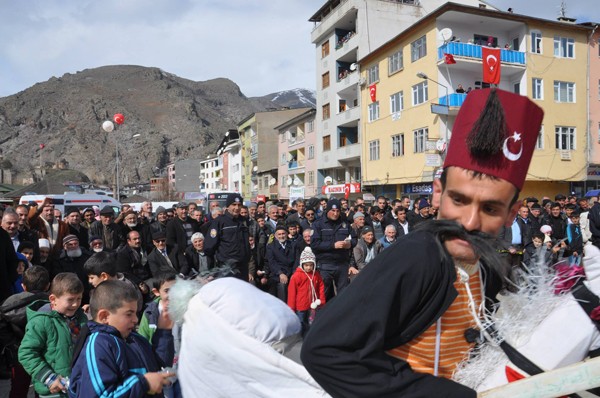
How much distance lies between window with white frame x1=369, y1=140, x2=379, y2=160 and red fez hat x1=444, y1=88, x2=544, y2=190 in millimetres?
31534

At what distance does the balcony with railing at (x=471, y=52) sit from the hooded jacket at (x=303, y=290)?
2203 centimetres

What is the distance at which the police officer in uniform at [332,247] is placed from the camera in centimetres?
791

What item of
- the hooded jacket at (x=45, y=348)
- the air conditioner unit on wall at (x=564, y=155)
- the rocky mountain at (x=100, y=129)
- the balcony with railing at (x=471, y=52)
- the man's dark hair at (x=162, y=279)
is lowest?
the hooded jacket at (x=45, y=348)

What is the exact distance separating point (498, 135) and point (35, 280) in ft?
15.7

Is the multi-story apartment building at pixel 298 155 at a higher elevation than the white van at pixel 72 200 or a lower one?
higher

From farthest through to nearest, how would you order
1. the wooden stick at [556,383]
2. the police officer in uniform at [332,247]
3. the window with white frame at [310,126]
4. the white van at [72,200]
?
the window with white frame at [310,126]
the white van at [72,200]
the police officer in uniform at [332,247]
the wooden stick at [556,383]

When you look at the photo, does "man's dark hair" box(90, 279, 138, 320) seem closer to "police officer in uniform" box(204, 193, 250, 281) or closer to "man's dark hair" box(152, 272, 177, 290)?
"man's dark hair" box(152, 272, 177, 290)

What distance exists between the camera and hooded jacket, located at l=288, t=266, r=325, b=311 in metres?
6.98

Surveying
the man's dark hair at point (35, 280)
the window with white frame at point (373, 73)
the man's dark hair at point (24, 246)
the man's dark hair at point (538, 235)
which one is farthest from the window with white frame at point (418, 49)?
the man's dark hair at point (35, 280)

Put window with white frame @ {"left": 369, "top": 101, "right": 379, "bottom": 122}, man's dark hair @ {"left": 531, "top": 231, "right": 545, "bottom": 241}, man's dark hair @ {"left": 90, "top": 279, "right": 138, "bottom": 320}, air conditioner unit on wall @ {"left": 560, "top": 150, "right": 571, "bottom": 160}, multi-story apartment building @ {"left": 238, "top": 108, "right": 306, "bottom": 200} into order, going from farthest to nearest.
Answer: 1. multi-story apartment building @ {"left": 238, "top": 108, "right": 306, "bottom": 200}
2. window with white frame @ {"left": 369, "top": 101, "right": 379, "bottom": 122}
3. air conditioner unit on wall @ {"left": 560, "top": 150, "right": 571, "bottom": 160}
4. man's dark hair @ {"left": 531, "top": 231, "right": 545, "bottom": 241}
5. man's dark hair @ {"left": 90, "top": 279, "right": 138, "bottom": 320}

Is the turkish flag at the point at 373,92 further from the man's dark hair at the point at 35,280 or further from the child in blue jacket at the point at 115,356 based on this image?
the child in blue jacket at the point at 115,356

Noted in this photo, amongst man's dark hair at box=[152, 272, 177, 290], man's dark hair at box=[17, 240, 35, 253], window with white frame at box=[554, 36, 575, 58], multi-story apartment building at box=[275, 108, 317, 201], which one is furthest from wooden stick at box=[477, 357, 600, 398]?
multi-story apartment building at box=[275, 108, 317, 201]

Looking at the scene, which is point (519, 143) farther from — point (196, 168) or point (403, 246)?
point (196, 168)

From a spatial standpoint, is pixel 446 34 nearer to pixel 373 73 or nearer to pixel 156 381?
pixel 373 73
